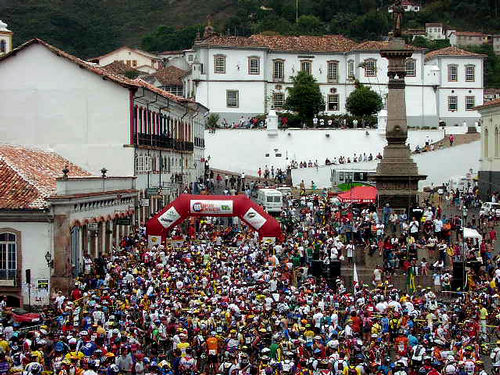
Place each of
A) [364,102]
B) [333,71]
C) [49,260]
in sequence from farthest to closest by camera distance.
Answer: [333,71] < [364,102] < [49,260]

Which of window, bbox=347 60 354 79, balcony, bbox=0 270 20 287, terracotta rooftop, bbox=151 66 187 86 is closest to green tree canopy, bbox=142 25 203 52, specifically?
terracotta rooftop, bbox=151 66 187 86

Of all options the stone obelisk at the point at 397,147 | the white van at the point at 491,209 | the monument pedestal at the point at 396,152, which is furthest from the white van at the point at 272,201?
the white van at the point at 491,209

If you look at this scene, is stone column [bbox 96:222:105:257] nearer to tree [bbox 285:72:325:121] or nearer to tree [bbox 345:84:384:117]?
tree [bbox 285:72:325:121]

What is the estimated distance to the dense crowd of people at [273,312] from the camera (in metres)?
28.8

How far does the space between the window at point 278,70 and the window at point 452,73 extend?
51.8 feet

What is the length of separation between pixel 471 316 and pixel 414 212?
1847 centimetres

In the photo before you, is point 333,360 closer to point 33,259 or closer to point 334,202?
point 33,259

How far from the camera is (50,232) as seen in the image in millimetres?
41000

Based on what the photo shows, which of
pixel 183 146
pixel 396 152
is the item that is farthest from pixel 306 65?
pixel 396 152

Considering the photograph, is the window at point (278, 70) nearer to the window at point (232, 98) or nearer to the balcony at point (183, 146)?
the window at point (232, 98)

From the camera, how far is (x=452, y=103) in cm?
10712

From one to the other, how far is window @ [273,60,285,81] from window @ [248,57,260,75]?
2039 millimetres

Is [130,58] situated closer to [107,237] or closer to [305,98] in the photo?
[305,98]

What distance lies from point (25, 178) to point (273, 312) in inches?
516
